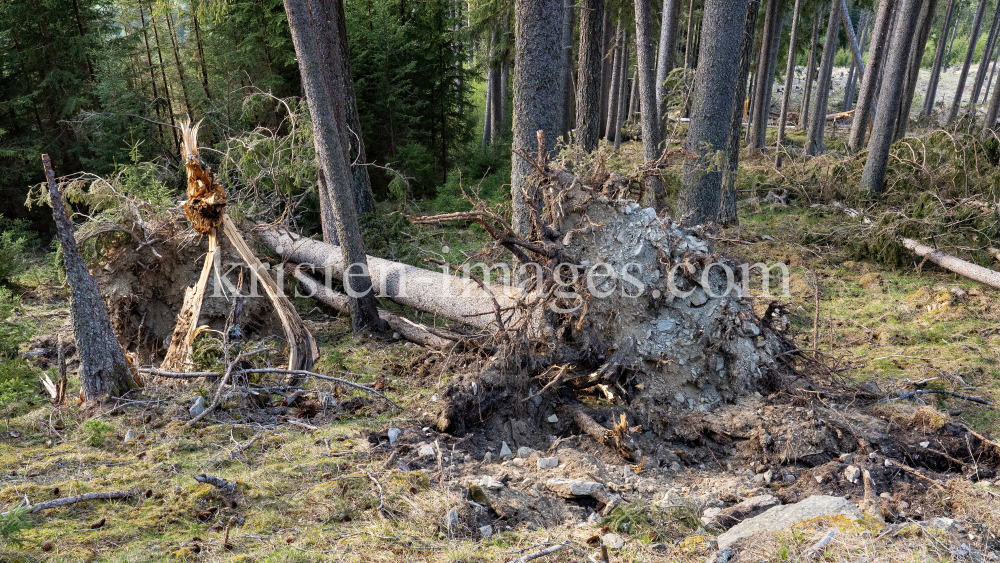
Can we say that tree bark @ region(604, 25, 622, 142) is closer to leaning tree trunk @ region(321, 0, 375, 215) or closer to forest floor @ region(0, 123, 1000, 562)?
leaning tree trunk @ region(321, 0, 375, 215)

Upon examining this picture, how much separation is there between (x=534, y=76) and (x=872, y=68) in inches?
422

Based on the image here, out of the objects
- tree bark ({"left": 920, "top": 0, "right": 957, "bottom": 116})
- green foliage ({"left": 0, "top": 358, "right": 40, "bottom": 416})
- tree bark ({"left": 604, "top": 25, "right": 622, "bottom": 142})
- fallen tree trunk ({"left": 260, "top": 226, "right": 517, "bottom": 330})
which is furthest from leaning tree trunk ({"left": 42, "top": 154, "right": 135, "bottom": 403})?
tree bark ({"left": 920, "top": 0, "right": 957, "bottom": 116})

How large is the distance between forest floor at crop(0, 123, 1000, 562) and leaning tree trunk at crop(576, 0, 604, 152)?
241 inches

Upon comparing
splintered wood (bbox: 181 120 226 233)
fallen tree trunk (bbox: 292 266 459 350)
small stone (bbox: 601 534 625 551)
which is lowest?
fallen tree trunk (bbox: 292 266 459 350)

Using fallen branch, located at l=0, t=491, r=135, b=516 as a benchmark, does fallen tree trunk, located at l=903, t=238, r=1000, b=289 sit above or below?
below

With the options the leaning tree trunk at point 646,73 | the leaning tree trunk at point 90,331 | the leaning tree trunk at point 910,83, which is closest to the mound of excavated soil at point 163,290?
the leaning tree trunk at point 90,331

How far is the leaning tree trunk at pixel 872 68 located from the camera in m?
12.9

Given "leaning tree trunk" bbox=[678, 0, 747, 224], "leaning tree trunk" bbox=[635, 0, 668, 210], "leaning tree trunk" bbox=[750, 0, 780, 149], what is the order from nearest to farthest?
"leaning tree trunk" bbox=[678, 0, 747, 224] < "leaning tree trunk" bbox=[635, 0, 668, 210] < "leaning tree trunk" bbox=[750, 0, 780, 149]

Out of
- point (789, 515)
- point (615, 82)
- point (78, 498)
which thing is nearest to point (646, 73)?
point (789, 515)

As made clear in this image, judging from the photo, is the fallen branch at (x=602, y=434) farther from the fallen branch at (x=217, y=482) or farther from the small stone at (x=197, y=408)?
the small stone at (x=197, y=408)

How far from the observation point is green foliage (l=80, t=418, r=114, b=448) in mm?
3930

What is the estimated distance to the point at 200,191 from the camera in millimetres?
5320

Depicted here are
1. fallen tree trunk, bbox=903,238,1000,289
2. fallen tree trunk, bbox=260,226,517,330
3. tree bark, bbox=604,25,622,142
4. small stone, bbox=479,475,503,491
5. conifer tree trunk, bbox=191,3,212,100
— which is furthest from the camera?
tree bark, bbox=604,25,622,142

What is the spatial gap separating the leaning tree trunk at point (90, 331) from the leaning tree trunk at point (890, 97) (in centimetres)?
Answer: 1191
